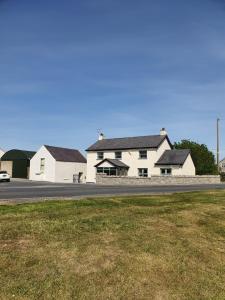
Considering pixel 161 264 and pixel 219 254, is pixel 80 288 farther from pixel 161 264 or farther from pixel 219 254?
pixel 219 254

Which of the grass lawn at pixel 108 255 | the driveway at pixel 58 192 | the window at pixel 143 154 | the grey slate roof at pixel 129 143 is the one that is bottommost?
the grass lawn at pixel 108 255

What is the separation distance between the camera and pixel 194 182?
148ft

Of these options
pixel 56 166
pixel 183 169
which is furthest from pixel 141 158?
pixel 56 166

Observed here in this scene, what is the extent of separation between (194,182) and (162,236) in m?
36.4

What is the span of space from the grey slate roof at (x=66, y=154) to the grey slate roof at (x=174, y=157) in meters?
15.7

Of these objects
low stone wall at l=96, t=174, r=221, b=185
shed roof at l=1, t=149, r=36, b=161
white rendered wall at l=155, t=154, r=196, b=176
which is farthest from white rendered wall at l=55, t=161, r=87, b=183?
white rendered wall at l=155, t=154, r=196, b=176

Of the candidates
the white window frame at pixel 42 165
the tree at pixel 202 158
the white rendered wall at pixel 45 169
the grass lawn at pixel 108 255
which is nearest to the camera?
the grass lawn at pixel 108 255

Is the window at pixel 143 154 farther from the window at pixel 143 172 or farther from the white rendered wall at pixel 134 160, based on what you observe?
the window at pixel 143 172

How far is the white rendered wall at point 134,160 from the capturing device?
5334cm

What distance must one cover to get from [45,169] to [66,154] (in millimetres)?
4980

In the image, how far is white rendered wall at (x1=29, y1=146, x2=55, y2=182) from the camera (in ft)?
186

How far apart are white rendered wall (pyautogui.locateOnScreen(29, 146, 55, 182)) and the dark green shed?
12.4ft

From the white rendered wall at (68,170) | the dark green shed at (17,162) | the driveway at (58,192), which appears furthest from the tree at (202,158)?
the driveway at (58,192)

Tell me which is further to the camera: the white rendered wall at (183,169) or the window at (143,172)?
the window at (143,172)
